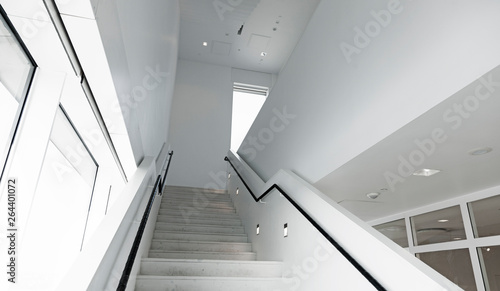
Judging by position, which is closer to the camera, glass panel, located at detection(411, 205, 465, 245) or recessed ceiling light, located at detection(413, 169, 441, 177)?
recessed ceiling light, located at detection(413, 169, 441, 177)

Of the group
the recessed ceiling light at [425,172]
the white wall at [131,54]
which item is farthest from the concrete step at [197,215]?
the recessed ceiling light at [425,172]

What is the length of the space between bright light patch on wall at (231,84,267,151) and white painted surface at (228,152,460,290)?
511 cm

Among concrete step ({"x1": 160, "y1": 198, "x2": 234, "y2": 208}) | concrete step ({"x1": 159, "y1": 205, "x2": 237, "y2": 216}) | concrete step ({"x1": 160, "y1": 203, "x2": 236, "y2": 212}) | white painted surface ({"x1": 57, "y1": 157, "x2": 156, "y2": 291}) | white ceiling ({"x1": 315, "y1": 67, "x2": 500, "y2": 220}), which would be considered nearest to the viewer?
white painted surface ({"x1": 57, "y1": 157, "x2": 156, "y2": 291})

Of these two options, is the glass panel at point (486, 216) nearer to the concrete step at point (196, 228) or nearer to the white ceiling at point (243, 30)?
the concrete step at point (196, 228)

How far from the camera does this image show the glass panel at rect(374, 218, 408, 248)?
5.30 m

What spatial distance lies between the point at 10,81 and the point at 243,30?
7.15 m

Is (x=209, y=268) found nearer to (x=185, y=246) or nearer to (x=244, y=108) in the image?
(x=185, y=246)

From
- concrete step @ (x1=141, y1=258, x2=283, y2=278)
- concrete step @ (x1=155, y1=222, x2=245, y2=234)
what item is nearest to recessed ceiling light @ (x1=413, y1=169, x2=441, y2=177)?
concrete step @ (x1=141, y1=258, x2=283, y2=278)

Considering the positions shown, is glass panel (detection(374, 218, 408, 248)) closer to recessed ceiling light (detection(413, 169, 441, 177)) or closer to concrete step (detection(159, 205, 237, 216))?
recessed ceiling light (detection(413, 169, 441, 177))

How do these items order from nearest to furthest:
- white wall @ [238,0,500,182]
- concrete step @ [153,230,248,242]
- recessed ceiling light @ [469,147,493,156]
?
white wall @ [238,0,500,182], recessed ceiling light @ [469,147,493,156], concrete step @ [153,230,248,242]

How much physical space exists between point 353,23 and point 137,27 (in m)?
1.81

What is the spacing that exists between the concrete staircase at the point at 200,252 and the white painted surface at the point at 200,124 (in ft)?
6.08

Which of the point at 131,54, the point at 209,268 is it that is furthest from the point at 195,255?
the point at 131,54

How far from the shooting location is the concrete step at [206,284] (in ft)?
10.4
